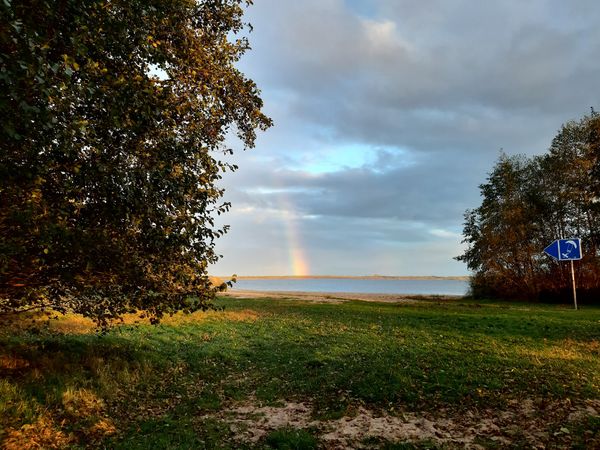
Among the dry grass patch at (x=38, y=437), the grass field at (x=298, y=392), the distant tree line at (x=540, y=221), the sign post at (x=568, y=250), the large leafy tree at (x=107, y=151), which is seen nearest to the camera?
the large leafy tree at (x=107, y=151)

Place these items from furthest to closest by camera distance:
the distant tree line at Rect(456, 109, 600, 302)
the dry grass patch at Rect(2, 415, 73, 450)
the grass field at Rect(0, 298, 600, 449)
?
1. the distant tree line at Rect(456, 109, 600, 302)
2. the grass field at Rect(0, 298, 600, 449)
3. the dry grass patch at Rect(2, 415, 73, 450)

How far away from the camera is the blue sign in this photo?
115 ft

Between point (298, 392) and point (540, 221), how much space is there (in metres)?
55.4

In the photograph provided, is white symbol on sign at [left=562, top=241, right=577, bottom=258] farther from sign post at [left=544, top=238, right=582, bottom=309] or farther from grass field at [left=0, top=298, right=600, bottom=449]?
grass field at [left=0, top=298, right=600, bottom=449]

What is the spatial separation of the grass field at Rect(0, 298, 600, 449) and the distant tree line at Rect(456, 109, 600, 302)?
3734 centimetres

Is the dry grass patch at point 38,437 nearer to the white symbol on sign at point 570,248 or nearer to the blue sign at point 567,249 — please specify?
the blue sign at point 567,249

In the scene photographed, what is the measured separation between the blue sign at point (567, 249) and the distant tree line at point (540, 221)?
15332mm

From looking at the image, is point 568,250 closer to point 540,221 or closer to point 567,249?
point 567,249

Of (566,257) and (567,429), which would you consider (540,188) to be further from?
(567,429)

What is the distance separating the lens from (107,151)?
25.9 feet

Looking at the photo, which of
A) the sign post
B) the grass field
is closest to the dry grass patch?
the grass field

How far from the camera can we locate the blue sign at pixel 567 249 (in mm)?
35156

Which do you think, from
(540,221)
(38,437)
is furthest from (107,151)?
(540,221)

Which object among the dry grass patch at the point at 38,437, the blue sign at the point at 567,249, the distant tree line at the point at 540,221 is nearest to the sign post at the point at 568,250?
the blue sign at the point at 567,249
